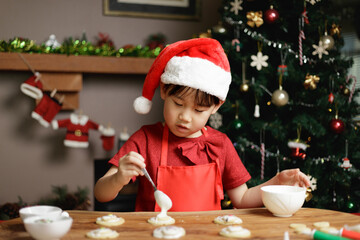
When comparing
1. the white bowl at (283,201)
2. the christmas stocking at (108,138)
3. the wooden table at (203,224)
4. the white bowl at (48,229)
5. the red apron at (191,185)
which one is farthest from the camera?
the christmas stocking at (108,138)

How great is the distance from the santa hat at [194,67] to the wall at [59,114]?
1490 millimetres

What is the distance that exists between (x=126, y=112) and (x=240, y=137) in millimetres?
943

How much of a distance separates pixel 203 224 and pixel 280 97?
1.32 metres

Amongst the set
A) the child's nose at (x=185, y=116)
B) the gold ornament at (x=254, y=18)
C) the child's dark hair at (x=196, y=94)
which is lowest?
the child's nose at (x=185, y=116)

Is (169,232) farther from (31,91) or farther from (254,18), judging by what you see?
(31,91)

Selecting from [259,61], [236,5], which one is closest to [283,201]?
[259,61]

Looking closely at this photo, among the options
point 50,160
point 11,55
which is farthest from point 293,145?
point 11,55

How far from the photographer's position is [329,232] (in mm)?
881

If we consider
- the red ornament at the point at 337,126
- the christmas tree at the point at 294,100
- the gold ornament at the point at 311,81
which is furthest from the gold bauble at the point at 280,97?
the red ornament at the point at 337,126

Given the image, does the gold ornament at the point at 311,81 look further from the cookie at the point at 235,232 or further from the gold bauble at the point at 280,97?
the cookie at the point at 235,232

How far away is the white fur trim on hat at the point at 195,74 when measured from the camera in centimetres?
120

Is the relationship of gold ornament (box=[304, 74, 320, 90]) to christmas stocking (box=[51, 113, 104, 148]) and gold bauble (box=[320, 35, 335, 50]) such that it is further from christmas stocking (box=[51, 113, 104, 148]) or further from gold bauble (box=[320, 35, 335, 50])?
christmas stocking (box=[51, 113, 104, 148])

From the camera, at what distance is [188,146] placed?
4.47ft

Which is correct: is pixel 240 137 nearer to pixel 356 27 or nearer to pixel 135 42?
pixel 135 42
